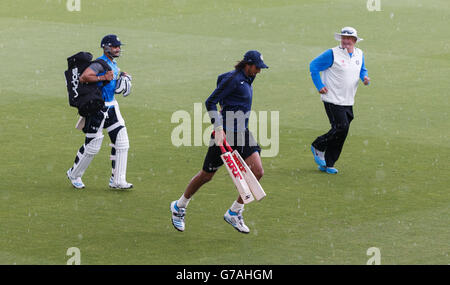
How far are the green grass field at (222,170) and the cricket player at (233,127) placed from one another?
0.89 feet

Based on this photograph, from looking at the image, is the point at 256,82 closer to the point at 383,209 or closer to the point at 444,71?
the point at 444,71

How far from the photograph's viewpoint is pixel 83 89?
40.8ft

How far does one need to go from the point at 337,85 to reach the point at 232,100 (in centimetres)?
335

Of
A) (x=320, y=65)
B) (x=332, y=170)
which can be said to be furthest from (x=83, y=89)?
(x=332, y=170)

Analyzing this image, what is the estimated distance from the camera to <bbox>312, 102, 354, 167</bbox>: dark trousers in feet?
45.3

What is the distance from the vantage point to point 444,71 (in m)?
22.6

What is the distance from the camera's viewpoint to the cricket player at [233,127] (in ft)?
35.7
